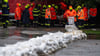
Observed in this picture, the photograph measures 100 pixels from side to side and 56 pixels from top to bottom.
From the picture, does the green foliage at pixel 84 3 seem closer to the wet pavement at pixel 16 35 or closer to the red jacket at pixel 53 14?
the red jacket at pixel 53 14

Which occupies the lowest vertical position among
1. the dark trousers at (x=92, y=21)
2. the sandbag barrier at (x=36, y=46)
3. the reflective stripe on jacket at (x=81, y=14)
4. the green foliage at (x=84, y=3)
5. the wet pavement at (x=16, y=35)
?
the dark trousers at (x=92, y=21)

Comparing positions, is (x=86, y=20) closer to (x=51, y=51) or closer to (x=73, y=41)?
(x=73, y=41)

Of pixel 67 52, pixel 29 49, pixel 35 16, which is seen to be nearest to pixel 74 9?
pixel 35 16

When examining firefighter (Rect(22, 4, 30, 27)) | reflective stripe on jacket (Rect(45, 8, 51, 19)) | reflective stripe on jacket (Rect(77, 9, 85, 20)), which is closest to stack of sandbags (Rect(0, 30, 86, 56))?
reflective stripe on jacket (Rect(77, 9, 85, 20))

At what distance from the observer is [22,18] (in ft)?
71.4

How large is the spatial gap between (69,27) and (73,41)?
5.10m

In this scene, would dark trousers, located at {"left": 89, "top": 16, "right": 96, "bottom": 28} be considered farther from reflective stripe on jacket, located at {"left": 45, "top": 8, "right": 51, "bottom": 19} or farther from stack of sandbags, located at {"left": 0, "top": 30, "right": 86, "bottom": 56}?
stack of sandbags, located at {"left": 0, "top": 30, "right": 86, "bottom": 56}

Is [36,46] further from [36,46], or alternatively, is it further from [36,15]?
[36,15]

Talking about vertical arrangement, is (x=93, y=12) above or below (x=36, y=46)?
below

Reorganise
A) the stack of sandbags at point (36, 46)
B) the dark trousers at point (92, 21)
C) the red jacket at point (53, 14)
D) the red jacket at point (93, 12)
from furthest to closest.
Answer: the red jacket at point (53, 14)
the dark trousers at point (92, 21)
the red jacket at point (93, 12)
the stack of sandbags at point (36, 46)

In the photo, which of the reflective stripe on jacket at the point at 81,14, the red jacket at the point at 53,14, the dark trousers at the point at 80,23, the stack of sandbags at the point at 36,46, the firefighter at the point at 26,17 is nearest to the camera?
the stack of sandbags at the point at 36,46

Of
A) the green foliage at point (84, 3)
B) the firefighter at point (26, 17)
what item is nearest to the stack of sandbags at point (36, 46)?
the green foliage at point (84, 3)

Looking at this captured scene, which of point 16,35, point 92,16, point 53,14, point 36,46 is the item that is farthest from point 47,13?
point 36,46

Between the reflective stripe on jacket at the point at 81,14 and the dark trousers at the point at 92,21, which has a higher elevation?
the reflective stripe on jacket at the point at 81,14
